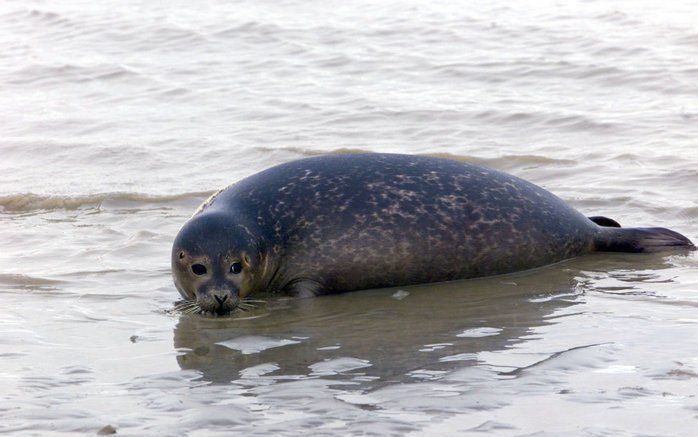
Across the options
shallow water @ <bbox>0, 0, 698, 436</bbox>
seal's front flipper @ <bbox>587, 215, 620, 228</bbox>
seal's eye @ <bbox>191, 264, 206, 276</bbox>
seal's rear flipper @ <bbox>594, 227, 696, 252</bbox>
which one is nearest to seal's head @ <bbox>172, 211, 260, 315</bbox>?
seal's eye @ <bbox>191, 264, 206, 276</bbox>

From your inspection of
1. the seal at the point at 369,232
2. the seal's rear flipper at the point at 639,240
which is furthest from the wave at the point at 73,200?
the seal's rear flipper at the point at 639,240

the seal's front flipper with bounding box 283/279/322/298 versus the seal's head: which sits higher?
the seal's head

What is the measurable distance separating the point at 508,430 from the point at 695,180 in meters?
4.88

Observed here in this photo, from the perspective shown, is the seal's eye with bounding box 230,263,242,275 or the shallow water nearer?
the shallow water

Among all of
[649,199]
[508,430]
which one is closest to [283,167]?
[649,199]

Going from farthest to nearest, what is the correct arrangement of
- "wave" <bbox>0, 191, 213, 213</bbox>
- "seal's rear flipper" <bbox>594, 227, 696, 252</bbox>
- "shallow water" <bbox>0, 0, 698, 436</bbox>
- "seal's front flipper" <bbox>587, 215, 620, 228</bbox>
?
"wave" <bbox>0, 191, 213, 213</bbox>
"seal's front flipper" <bbox>587, 215, 620, 228</bbox>
"seal's rear flipper" <bbox>594, 227, 696, 252</bbox>
"shallow water" <bbox>0, 0, 698, 436</bbox>

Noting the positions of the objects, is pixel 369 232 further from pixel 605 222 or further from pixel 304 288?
pixel 605 222

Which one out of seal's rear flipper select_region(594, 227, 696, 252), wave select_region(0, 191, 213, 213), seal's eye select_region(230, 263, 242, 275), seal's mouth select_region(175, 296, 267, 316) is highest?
wave select_region(0, 191, 213, 213)

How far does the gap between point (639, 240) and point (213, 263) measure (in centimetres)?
243

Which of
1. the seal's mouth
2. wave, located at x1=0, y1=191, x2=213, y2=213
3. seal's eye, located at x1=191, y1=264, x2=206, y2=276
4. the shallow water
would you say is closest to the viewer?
the shallow water

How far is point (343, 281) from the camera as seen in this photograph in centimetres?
638

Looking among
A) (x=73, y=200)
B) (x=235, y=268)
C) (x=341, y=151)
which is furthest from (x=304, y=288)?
(x=341, y=151)

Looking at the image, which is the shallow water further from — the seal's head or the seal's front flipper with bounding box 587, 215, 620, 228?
the seal's front flipper with bounding box 587, 215, 620, 228

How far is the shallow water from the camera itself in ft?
14.3
